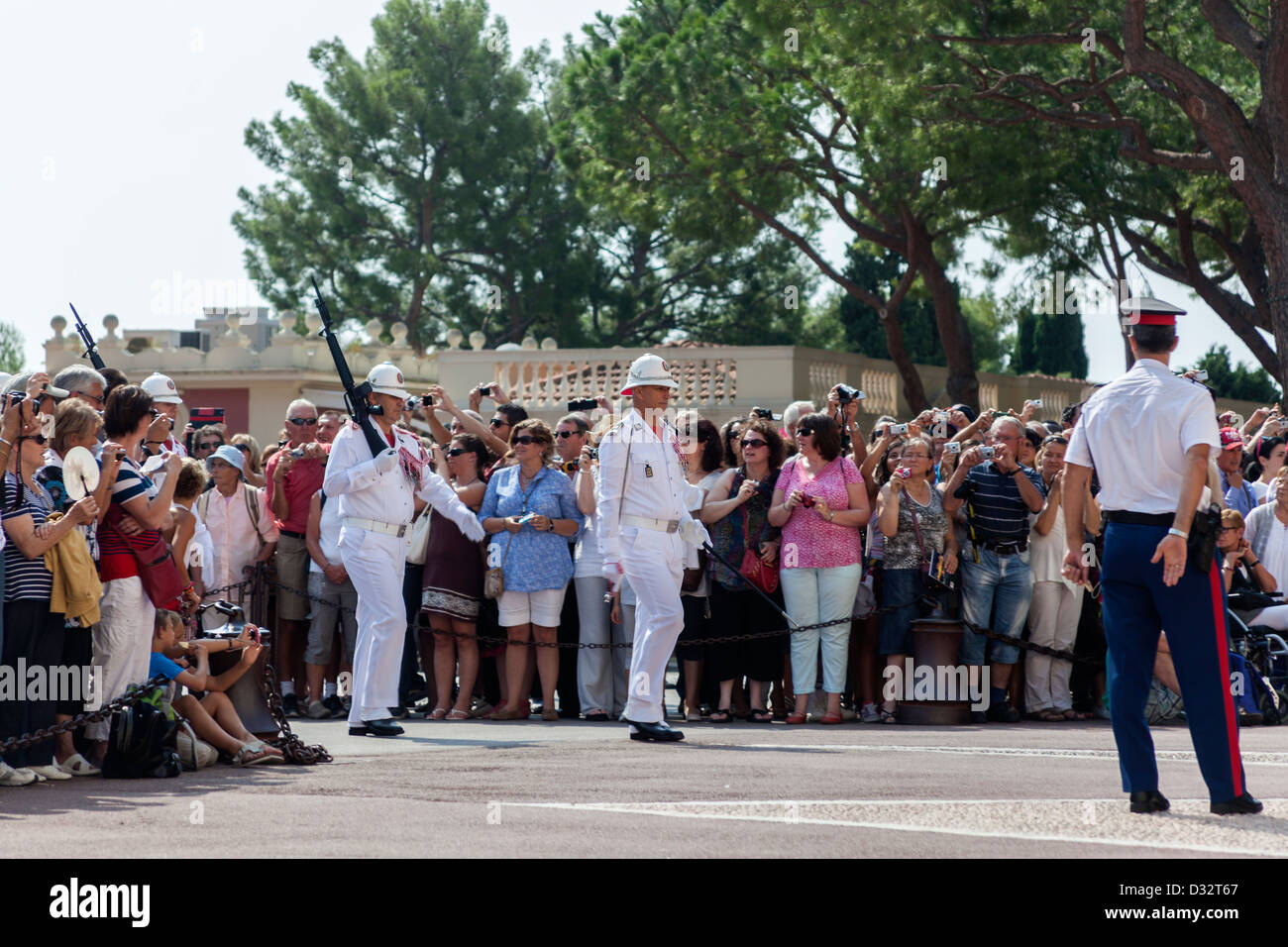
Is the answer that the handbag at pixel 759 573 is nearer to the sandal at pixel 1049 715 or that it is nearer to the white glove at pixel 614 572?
the white glove at pixel 614 572

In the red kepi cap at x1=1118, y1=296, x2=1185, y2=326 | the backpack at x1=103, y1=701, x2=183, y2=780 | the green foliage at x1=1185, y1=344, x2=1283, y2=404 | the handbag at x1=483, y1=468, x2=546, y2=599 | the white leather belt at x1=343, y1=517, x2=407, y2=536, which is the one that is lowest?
the backpack at x1=103, y1=701, x2=183, y2=780

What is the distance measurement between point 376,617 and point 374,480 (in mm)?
847

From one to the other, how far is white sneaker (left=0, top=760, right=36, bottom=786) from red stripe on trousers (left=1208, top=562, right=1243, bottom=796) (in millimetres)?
5329

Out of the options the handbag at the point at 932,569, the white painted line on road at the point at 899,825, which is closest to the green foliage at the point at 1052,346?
the handbag at the point at 932,569

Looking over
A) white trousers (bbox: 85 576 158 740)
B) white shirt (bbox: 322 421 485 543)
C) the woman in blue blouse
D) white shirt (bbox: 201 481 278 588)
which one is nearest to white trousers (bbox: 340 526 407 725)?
white shirt (bbox: 322 421 485 543)

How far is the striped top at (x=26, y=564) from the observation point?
936cm

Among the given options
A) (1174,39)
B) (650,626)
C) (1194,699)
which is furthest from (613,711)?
(1174,39)

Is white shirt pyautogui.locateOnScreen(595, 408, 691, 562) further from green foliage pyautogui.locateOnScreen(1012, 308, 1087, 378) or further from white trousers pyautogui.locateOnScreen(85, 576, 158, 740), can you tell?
green foliage pyautogui.locateOnScreen(1012, 308, 1087, 378)

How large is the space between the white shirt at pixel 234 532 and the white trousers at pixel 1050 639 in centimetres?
552

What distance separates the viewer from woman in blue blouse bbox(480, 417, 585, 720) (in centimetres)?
1367

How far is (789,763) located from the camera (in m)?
10.1

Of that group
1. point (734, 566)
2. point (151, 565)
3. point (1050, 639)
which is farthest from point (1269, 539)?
point (151, 565)

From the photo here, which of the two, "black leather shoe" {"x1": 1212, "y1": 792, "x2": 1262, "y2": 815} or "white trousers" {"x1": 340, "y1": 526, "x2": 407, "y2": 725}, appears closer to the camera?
"black leather shoe" {"x1": 1212, "y1": 792, "x2": 1262, "y2": 815}
